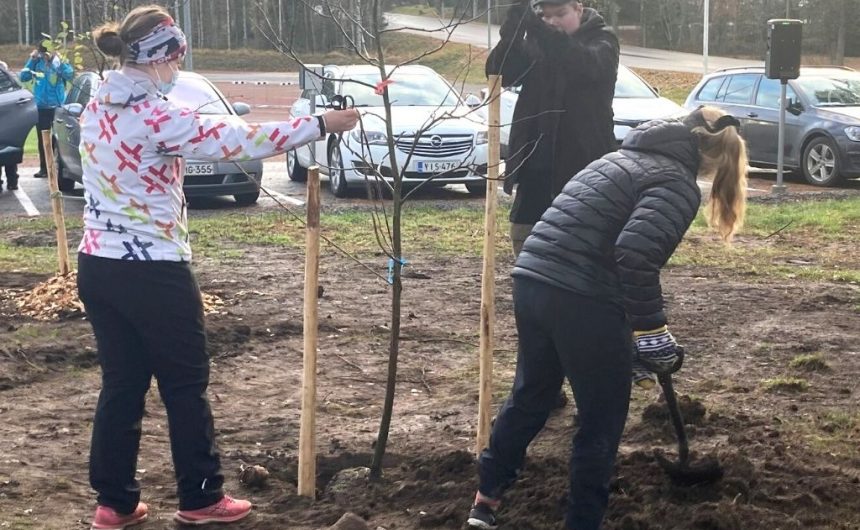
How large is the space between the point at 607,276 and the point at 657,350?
0.31 m

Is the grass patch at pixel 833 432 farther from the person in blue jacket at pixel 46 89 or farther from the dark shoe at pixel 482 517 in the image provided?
the person in blue jacket at pixel 46 89

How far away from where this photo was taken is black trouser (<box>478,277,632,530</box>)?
3.93 meters

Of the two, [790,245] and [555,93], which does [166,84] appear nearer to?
[555,93]

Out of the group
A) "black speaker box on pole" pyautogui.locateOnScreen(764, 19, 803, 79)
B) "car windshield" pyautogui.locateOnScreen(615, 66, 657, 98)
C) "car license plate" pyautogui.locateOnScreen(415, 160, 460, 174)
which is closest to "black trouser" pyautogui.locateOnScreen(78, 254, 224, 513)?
"car license plate" pyautogui.locateOnScreen(415, 160, 460, 174)

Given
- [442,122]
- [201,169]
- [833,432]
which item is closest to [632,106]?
[442,122]

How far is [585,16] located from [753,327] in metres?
2.95

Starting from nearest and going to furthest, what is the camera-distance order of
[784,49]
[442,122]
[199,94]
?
[199,94], [442,122], [784,49]

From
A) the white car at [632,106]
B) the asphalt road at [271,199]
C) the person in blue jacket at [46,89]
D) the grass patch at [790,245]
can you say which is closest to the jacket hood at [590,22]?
the grass patch at [790,245]

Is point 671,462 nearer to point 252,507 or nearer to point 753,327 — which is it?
point 252,507

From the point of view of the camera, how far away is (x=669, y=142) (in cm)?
396

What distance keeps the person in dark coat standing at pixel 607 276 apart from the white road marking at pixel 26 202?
11420mm

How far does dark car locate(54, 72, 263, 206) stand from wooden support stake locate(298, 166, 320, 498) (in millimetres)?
9111

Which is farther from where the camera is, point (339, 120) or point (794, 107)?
point (794, 107)

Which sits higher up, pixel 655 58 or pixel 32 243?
pixel 655 58
